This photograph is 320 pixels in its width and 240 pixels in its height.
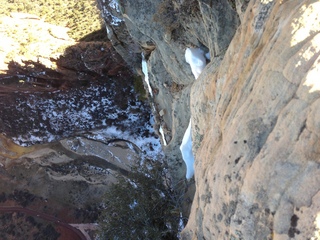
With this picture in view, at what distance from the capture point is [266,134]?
382 centimetres

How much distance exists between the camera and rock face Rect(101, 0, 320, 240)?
3373mm

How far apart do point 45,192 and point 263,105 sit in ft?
57.3

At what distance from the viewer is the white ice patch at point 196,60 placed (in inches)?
313

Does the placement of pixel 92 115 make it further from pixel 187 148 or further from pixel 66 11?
pixel 187 148

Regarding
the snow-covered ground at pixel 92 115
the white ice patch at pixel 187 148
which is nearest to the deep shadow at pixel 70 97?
the snow-covered ground at pixel 92 115

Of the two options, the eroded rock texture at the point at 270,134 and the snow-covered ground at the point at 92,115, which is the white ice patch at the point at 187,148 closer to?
the eroded rock texture at the point at 270,134

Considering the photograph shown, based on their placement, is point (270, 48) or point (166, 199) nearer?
point (270, 48)

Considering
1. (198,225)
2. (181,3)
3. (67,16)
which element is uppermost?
(67,16)

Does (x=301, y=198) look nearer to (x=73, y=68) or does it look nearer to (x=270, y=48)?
(x=270, y=48)

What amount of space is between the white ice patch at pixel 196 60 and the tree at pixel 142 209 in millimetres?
4855

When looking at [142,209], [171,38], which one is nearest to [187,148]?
[171,38]

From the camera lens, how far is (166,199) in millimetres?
11531

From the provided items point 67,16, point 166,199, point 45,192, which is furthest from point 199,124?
point 45,192

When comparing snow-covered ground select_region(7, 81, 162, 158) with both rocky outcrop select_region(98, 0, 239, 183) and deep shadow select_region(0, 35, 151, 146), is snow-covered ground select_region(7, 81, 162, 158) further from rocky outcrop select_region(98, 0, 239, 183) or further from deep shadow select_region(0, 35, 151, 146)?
rocky outcrop select_region(98, 0, 239, 183)
